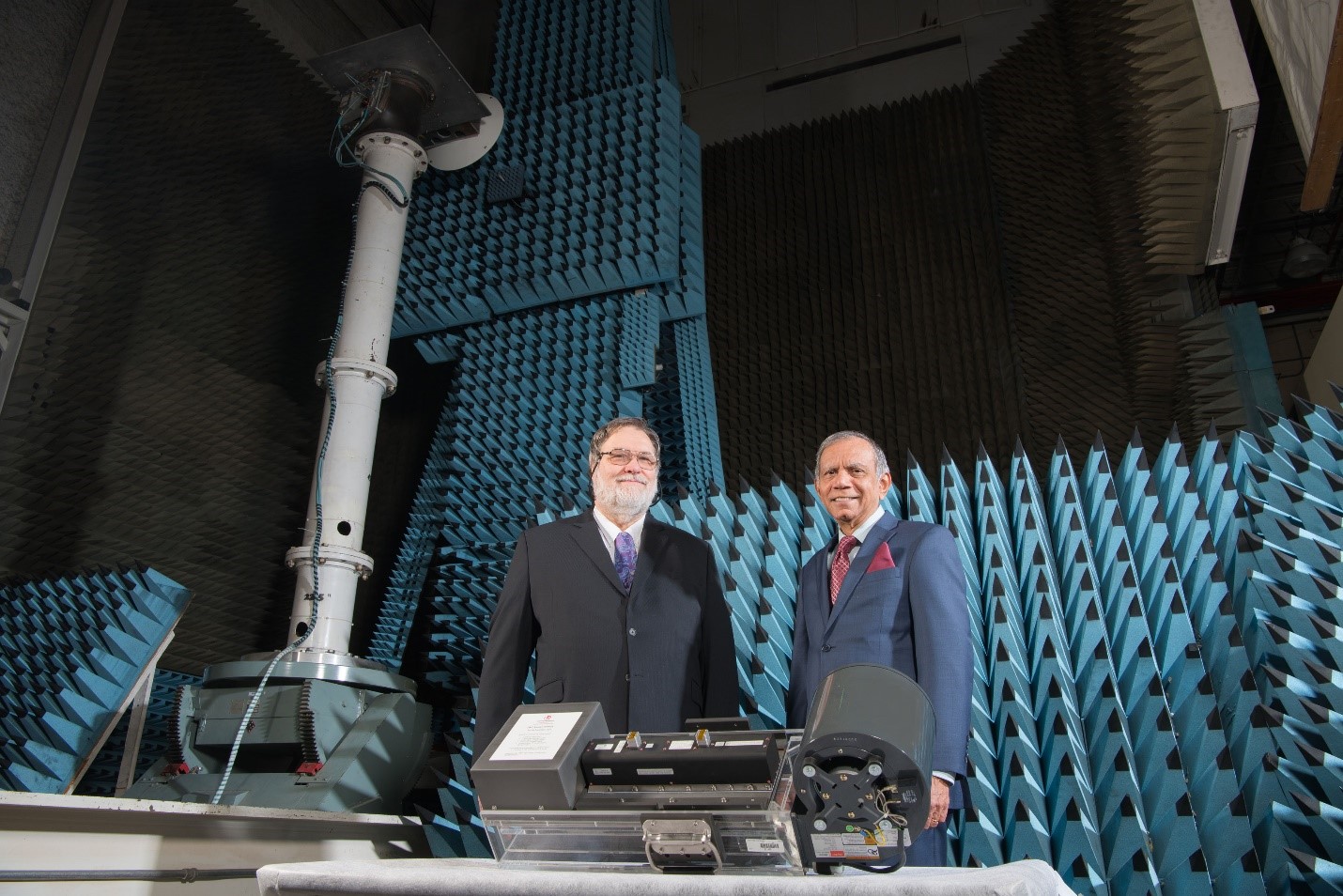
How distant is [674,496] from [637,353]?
2.99 ft

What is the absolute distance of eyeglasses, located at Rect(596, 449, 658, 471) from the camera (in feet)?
6.50

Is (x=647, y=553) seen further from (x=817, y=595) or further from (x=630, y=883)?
(x=630, y=883)

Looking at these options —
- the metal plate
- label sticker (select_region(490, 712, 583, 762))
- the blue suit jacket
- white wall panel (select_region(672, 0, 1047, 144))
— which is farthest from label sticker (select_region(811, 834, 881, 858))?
white wall panel (select_region(672, 0, 1047, 144))

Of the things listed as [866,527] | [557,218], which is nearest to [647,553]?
[866,527]

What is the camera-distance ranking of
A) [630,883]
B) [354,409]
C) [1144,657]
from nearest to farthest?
[630,883], [1144,657], [354,409]

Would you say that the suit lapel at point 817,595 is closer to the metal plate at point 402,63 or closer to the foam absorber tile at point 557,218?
the foam absorber tile at point 557,218

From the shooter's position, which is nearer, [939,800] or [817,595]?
[939,800]

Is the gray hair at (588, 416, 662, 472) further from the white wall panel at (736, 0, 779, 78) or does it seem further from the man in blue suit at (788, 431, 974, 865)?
the white wall panel at (736, 0, 779, 78)

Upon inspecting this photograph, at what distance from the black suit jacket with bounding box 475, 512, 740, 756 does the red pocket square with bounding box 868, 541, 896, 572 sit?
1.25ft

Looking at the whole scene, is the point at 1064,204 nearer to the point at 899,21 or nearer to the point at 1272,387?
→ the point at 1272,387

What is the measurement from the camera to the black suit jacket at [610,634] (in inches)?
73.3

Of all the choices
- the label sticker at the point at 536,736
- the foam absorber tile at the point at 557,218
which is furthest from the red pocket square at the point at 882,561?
the foam absorber tile at the point at 557,218

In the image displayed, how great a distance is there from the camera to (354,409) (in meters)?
4.11

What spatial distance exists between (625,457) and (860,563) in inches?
21.9
